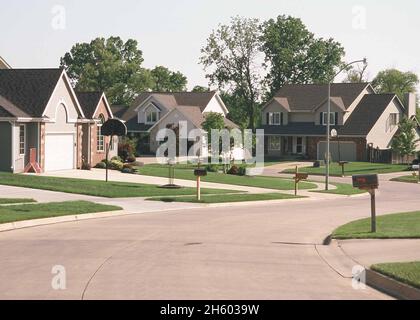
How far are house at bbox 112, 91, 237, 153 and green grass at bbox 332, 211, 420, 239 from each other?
51858mm

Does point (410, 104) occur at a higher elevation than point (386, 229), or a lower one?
higher

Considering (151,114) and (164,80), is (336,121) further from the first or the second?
(164,80)

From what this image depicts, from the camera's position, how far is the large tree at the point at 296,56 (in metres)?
101

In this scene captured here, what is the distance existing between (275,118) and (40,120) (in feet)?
138

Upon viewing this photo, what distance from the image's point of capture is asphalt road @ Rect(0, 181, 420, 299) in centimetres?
1252

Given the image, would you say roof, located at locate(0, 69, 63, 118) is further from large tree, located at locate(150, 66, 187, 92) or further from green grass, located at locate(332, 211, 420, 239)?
large tree, located at locate(150, 66, 187, 92)

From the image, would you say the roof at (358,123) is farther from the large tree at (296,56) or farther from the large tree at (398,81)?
the large tree at (398,81)

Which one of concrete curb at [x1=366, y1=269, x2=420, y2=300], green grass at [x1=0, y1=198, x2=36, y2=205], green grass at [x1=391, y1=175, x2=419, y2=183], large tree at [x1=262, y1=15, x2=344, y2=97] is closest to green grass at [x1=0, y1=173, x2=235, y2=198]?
green grass at [x1=0, y1=198, x2=36, y2=205]

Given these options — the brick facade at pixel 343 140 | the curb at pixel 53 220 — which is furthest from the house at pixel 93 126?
the brick facade at pixel 343 140

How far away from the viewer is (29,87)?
45.7 metres

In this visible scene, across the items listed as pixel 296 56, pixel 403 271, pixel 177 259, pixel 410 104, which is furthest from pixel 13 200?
pixel 296 56
